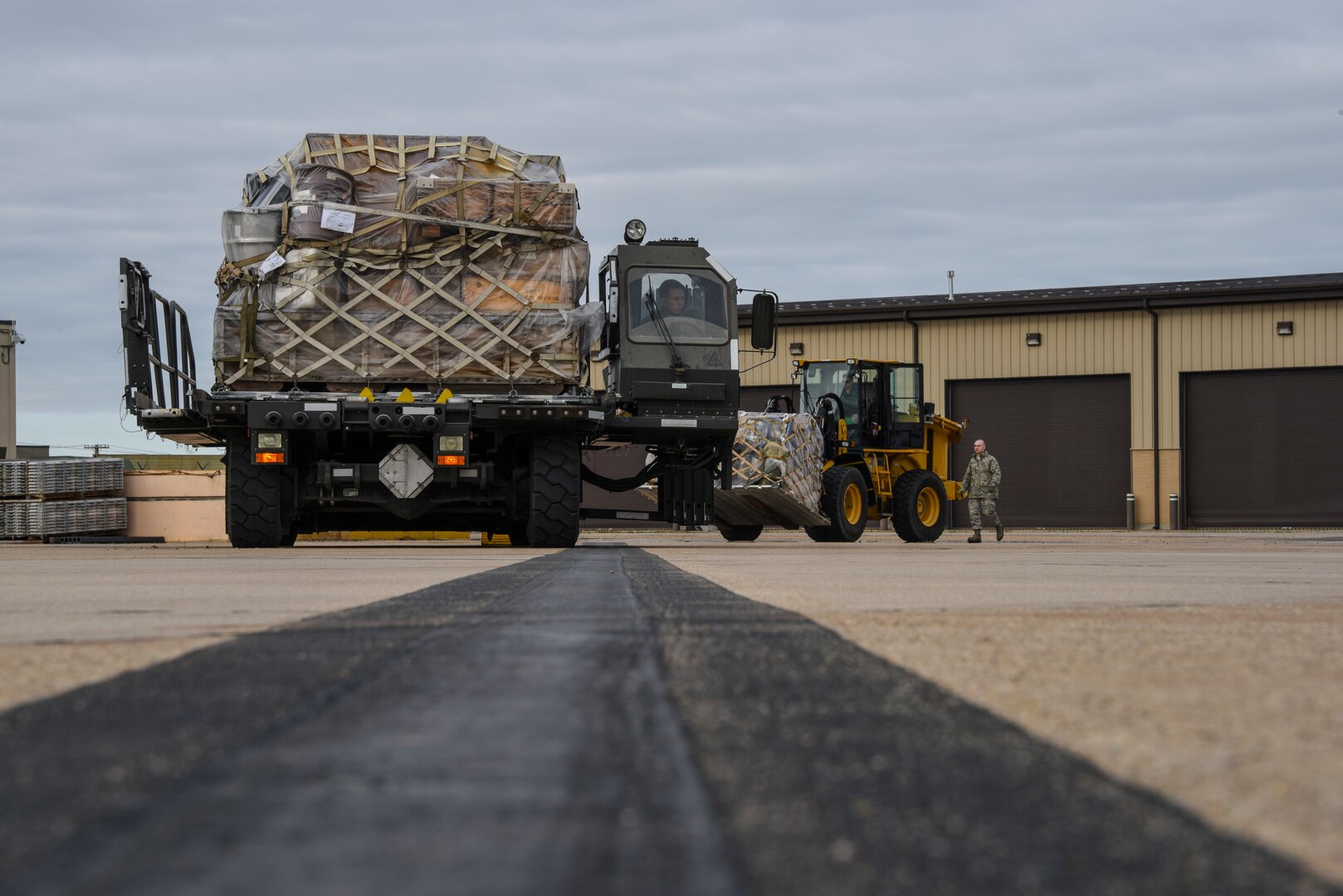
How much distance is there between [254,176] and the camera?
1570 cm

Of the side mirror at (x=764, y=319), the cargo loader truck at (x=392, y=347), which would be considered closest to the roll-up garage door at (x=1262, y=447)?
the side mirror at (x=764, y=319)

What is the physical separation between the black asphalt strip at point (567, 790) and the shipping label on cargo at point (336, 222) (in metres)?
11.5

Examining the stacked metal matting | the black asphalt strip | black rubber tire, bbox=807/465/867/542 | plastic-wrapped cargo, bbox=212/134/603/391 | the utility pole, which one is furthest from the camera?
the utility pole

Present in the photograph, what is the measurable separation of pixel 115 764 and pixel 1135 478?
37.3 metres

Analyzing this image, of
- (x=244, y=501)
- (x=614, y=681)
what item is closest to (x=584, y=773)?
(x=614, y=681)

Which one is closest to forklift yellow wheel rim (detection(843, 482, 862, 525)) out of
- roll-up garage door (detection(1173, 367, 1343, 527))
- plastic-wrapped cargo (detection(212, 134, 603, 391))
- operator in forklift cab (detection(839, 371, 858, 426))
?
operator in forklift cab (detection(839, 371, 858, 426))

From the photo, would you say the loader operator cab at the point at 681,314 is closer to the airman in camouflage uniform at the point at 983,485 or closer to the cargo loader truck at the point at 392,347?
the cargo loader truck at the point at 392,347

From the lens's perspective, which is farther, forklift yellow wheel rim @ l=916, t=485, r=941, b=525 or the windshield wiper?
forklift yellow wheel rim @ l=916, t=485, r=941, b=525

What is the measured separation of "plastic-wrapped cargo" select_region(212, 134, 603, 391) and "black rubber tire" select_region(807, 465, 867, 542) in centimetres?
684

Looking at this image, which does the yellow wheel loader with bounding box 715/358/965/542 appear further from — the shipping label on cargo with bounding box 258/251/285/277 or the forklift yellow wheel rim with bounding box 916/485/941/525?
the shipping label on cargo with bounding box 258/251/285/277

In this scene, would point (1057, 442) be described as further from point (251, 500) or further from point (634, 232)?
point (251, 500)

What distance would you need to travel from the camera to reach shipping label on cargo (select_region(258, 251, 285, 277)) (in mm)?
14805

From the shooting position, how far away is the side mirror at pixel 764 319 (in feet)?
55.3

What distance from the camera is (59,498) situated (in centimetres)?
2534
